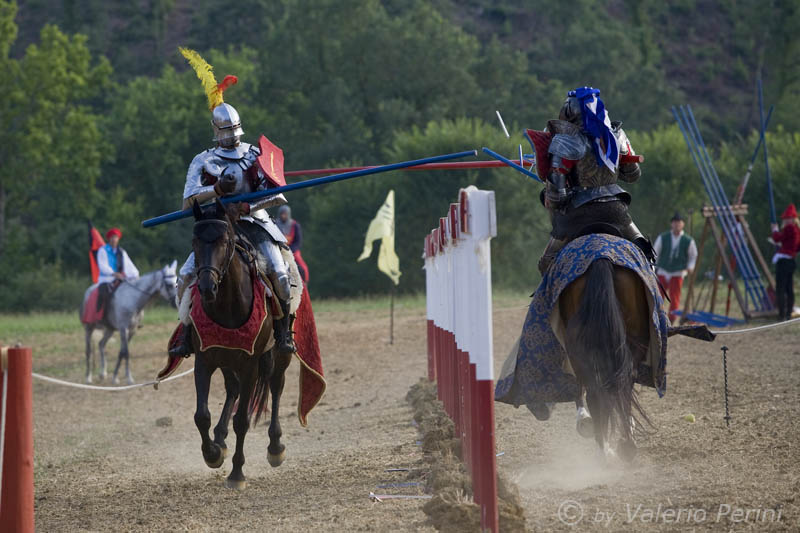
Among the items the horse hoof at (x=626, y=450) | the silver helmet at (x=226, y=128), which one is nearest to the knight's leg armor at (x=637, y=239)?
the horse hoof at (x=626, y=450)

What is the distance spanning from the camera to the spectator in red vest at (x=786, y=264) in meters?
17.5

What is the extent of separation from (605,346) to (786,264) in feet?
40.9

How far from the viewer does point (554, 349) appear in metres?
6.73

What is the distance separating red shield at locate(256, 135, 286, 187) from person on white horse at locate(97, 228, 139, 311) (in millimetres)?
10004

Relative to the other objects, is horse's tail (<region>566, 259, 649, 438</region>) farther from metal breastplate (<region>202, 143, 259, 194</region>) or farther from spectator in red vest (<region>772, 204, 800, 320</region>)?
spectator in red vest (<region>772, 204, 800, 320</region>)

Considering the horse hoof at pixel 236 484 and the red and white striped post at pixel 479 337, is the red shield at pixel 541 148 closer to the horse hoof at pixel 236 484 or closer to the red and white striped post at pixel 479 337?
the red and white striped post at pixel 479 337

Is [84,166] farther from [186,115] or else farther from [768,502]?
[768,502]

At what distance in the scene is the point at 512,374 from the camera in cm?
684

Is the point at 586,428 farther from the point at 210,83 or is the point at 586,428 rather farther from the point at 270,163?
the point at 210,83

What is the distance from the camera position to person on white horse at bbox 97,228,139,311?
17.2m

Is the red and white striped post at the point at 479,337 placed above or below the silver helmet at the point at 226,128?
below

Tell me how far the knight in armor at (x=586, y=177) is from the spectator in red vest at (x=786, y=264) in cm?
1148

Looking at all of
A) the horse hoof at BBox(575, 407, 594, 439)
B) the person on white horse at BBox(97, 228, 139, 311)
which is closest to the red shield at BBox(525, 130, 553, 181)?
the horse hoof at BBox(575, 407, 594, 439)

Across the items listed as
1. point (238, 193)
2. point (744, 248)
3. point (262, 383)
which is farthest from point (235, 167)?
point (744, 248)
